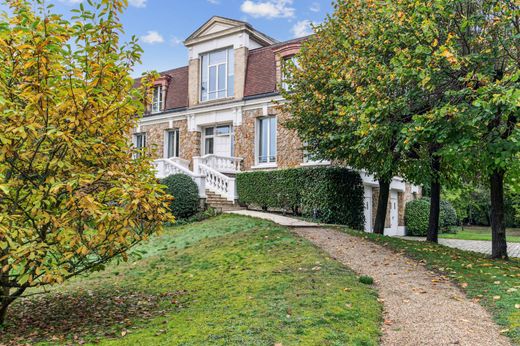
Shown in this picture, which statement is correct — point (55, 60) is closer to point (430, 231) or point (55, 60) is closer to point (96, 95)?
point (96, 95)

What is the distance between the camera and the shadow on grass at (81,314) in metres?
5.39

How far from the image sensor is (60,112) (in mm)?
5102

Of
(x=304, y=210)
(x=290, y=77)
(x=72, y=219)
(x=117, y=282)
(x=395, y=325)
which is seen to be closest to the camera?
(x=72, y=219)

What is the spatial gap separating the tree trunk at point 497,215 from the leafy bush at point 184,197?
11116 millimetres

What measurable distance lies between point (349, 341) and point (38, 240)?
3907 mm

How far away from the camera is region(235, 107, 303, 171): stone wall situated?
64.4ft

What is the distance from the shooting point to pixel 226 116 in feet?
72.4

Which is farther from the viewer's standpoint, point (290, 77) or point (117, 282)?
point (290, 77)

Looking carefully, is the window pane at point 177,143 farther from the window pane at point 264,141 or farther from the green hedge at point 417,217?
the green hedge at point 417,217

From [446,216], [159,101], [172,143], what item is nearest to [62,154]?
[172,143]

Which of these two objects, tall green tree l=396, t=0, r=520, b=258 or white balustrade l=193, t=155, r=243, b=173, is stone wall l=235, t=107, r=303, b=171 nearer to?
white balustrade l=193, t=155, r=243, b=173

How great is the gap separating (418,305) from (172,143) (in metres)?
20.5

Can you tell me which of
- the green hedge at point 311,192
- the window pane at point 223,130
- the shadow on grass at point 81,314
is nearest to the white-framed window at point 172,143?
the window pane at point 223,130

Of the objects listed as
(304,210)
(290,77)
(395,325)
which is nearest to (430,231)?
(304,210)
